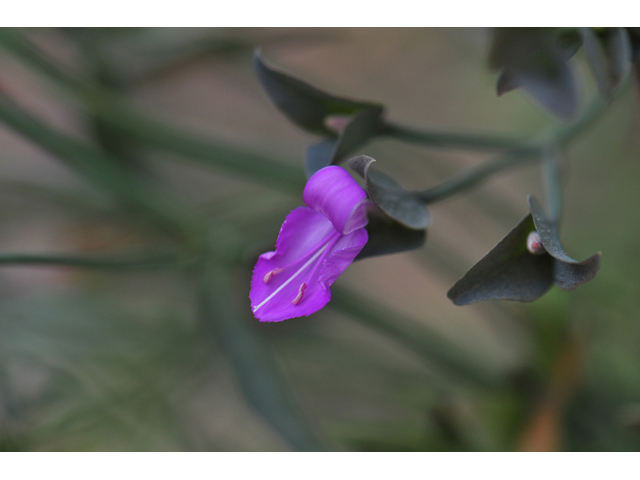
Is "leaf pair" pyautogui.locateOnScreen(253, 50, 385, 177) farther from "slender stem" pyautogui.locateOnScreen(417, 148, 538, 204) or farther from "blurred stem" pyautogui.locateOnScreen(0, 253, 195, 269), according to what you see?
"blurred stem" pyautogui.locateOnScreen(0, 253, 195, 269)

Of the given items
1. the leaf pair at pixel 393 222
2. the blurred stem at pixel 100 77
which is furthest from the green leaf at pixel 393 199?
the blurred stem at pixel 100 77

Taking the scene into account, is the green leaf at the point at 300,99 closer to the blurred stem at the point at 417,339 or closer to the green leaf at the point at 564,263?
the green leaf at the point at 564,263

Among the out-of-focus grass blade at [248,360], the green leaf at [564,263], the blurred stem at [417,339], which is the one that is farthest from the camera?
the blurred stem at [417,339]

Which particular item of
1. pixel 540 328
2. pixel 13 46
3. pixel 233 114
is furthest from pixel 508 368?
pixel 233 114

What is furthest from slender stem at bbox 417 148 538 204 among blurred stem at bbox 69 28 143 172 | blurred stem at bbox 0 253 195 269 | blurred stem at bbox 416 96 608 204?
blurred stem at bbox 69 28 143 172

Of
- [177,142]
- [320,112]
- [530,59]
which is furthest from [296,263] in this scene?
[177,142]

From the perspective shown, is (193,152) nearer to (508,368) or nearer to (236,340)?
(236,340)
